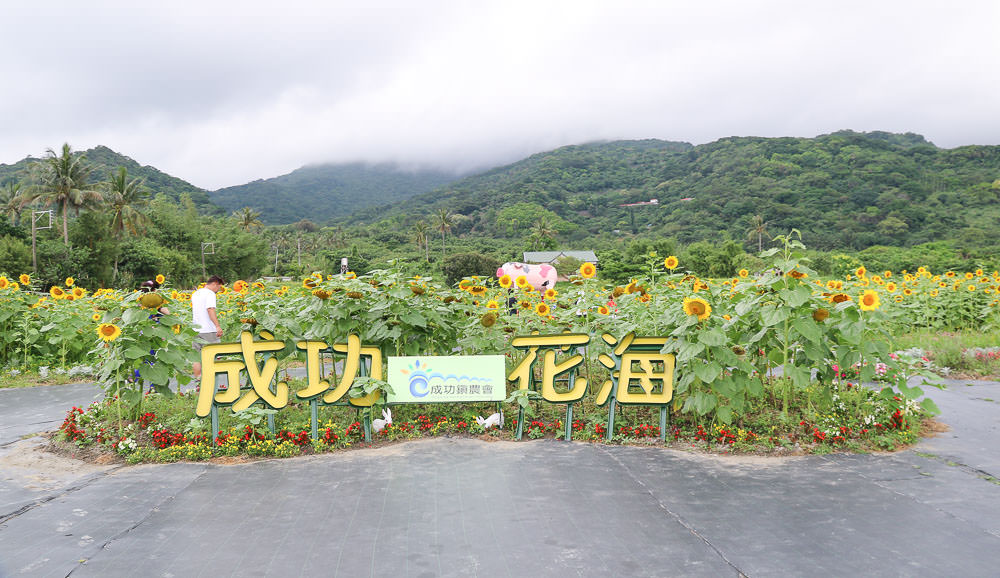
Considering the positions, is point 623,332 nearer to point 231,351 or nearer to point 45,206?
point 231,351

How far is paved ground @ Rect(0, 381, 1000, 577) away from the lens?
9.91ft

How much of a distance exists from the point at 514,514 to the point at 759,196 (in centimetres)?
8673

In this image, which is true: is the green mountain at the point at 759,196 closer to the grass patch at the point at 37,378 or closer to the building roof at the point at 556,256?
the building roof at the point at 556,256

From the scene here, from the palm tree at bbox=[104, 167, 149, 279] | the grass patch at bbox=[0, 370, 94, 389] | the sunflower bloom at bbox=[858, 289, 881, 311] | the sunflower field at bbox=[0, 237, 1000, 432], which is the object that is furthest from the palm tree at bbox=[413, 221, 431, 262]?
the sunflower bloom at bbox=[858, 289, 881, 311]

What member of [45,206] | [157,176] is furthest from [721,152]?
[45,206]

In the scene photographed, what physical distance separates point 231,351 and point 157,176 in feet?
314

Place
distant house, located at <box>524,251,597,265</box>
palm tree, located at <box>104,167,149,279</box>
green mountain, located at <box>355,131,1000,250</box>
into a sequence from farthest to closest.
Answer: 1. distant house, located at <box>524,251,597,265</box>
2. green mountain, located at <box>355,131,1000,250</box>
3. palm tree, located at <box>104,167,149,279</box>

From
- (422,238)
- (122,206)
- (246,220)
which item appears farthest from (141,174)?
(122,206)

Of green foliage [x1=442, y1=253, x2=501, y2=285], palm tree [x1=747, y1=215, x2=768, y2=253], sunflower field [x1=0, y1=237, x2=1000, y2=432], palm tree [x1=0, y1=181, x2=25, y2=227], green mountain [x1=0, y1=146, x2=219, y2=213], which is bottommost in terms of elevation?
sunflower field [x1=0, y1=237, x2=1000, y2=432]

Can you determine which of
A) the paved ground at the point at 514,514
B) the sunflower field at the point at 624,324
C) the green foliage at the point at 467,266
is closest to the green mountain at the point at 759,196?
the green foliage at the point at 467,266

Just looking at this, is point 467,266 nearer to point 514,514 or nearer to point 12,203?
point 12,203

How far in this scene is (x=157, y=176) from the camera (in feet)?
282

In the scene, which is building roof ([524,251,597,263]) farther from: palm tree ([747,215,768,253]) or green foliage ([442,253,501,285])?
palm tree ([747,215,768,253])

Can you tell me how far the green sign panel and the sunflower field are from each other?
366 millimetres
